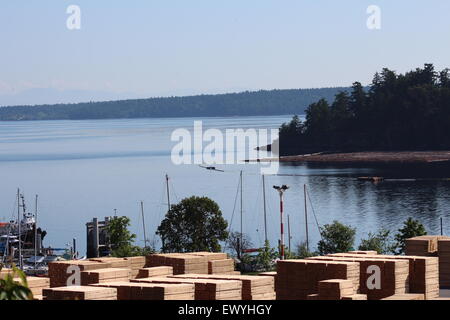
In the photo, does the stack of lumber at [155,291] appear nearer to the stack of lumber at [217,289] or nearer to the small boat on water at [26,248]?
the stack of lumber at [217,289]

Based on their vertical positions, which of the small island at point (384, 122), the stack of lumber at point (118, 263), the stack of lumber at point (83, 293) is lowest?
the stack of lumber at point (118, 263)

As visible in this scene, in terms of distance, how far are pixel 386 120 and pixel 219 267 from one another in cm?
14705

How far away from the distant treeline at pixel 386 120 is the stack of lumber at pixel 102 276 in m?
143

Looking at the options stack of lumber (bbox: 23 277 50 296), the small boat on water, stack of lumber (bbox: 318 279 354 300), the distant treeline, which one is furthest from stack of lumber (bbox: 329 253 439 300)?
the distant treeline

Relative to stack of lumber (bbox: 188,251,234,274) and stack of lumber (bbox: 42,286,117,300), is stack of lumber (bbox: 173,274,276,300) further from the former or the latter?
stack of lumber (bbox: 188,251,234,274)

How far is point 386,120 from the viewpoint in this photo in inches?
6826

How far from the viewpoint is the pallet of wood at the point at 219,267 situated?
96.5ft

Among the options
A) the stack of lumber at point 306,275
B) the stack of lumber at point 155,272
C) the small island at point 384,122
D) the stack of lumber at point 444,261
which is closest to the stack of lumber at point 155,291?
the stack of lumber at point 306,275

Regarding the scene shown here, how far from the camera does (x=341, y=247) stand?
161 ft

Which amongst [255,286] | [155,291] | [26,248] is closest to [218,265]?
[255,286]

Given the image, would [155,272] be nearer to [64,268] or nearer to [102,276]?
[102,276]
